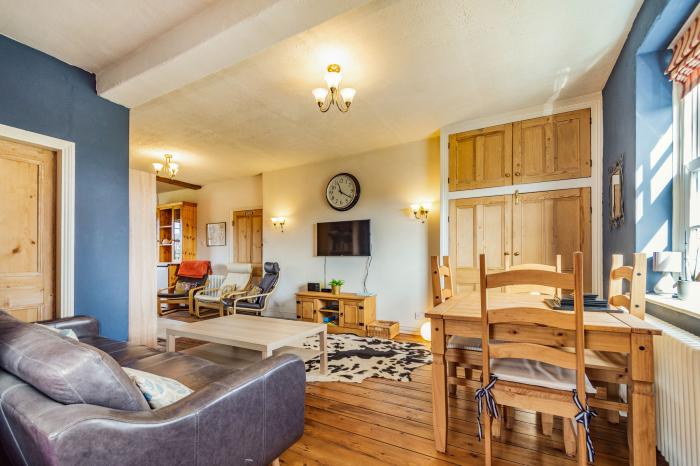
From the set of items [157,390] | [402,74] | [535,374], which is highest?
[402,74]

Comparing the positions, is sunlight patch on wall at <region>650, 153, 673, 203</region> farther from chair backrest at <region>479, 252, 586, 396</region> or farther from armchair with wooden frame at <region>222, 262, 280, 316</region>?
armchair with wooden frame at <region>222, 262, 280, 316</region>

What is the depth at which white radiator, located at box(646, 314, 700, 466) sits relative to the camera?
138 cm

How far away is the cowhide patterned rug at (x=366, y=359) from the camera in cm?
293

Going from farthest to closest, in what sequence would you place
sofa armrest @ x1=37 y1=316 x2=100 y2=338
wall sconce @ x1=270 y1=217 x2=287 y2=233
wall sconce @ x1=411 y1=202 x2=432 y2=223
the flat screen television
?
wall sconce @ x1=270 y1=217 x2=287 y2=233
the flat screen television
wall sconce @ x1=411 y1=202 x2=432 y2=223
sofa armrest @ x1=37 y1=316 x2=100 y2=338

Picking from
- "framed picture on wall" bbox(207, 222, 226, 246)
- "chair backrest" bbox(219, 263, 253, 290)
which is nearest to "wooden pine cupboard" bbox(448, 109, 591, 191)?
"chair backrest" bbox(219, 263, 253, 290)

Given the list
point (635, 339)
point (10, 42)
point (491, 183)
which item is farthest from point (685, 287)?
point (10, 42)

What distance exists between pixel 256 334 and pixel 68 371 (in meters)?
1.80

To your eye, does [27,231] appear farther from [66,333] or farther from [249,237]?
[249,237]

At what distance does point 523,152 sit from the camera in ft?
11.9

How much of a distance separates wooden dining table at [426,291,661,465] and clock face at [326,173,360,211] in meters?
3.48

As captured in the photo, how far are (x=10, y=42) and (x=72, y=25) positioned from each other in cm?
56

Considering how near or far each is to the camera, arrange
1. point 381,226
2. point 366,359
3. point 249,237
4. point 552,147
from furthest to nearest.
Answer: point 249,237 < point 381,226 < point 552,147 < point 366,359

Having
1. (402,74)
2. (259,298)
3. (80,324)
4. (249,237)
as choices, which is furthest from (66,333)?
(249,237)

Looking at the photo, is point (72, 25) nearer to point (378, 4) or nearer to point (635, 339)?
point (378, 4)
